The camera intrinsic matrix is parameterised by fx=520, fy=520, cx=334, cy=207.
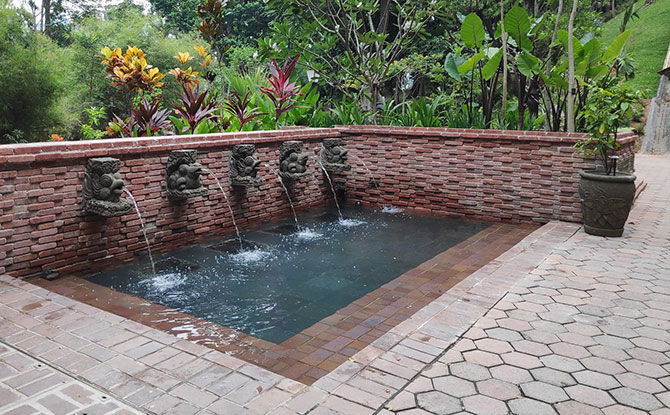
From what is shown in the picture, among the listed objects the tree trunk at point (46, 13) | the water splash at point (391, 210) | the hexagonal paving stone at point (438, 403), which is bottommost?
the water splash at point (391, 210)

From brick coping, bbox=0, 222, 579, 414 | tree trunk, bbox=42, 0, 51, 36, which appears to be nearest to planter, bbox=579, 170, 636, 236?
brick coping, bbox=0, 222, 579, 414

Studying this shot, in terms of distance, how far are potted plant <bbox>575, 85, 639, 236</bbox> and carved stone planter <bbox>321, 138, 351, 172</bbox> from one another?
3.37 meters

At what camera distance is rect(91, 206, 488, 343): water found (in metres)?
3.89

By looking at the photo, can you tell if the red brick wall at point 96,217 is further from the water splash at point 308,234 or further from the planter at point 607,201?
the planter at point 607,201

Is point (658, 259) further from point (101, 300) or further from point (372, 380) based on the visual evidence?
point (101, 300)

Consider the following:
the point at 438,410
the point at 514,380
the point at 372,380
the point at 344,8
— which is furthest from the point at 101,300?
the point at 344,8

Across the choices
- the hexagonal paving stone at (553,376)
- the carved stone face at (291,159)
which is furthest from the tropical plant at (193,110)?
the hexagonal paving stone at (553,376)

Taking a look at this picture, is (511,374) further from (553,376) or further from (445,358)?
(445,358)

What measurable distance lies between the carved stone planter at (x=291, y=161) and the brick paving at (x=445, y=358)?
3.34 meters

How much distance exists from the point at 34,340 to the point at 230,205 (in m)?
3.49

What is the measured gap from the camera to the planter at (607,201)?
555 cm

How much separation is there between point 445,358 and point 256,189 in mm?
4382

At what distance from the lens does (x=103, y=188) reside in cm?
464

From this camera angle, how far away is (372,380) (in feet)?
8.74
